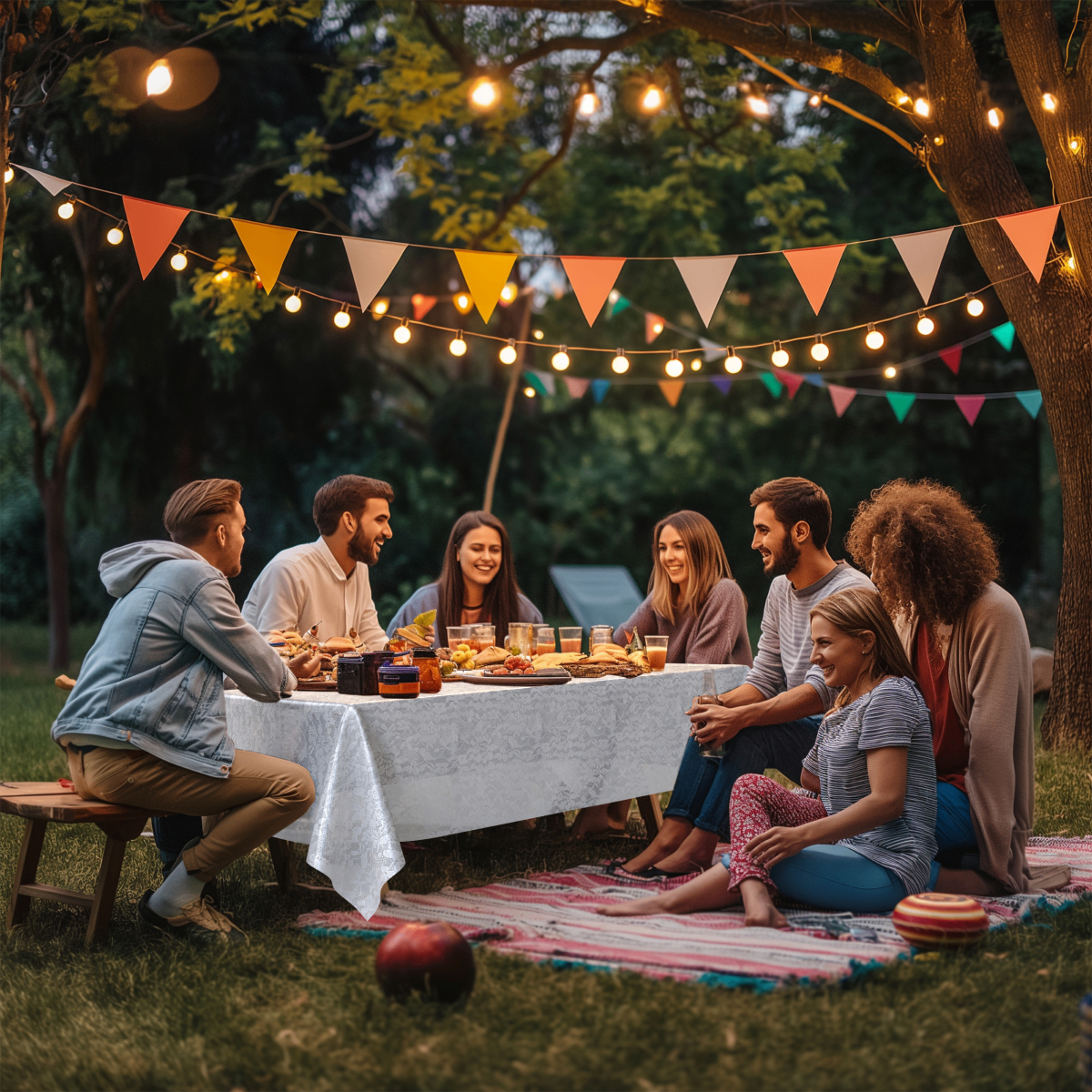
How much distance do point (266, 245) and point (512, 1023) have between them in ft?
10.7

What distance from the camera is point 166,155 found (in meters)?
10.2

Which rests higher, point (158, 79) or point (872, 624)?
point (158, 79)

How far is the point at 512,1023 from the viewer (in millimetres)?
2639

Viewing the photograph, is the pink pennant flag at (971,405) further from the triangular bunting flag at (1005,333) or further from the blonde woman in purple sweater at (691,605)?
the blonde woman in purple sweater at (691,605)

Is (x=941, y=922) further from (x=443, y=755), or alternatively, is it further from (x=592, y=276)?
(x=592, y=276)

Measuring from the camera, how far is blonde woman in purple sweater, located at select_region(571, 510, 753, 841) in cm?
483

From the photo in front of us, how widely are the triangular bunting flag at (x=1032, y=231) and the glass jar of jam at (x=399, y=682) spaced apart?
10.1ft

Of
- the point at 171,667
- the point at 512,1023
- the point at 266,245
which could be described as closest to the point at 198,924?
the point at 171,667

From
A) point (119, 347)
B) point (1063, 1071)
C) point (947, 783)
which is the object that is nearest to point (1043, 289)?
point (947, 783)

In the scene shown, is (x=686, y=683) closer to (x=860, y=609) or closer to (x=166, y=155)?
(x=860, y=609)

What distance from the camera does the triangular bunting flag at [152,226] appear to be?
456cm

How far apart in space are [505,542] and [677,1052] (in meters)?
2.86

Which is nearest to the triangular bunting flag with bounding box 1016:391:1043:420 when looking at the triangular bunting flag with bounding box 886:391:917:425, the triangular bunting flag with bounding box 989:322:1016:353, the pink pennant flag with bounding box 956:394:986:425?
the pink pennant flag with bounding box 956:394:986:425

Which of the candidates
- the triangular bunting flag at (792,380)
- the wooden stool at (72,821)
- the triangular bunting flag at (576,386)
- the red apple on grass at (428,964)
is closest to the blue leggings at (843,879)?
the red apple on grass at (428,964)
